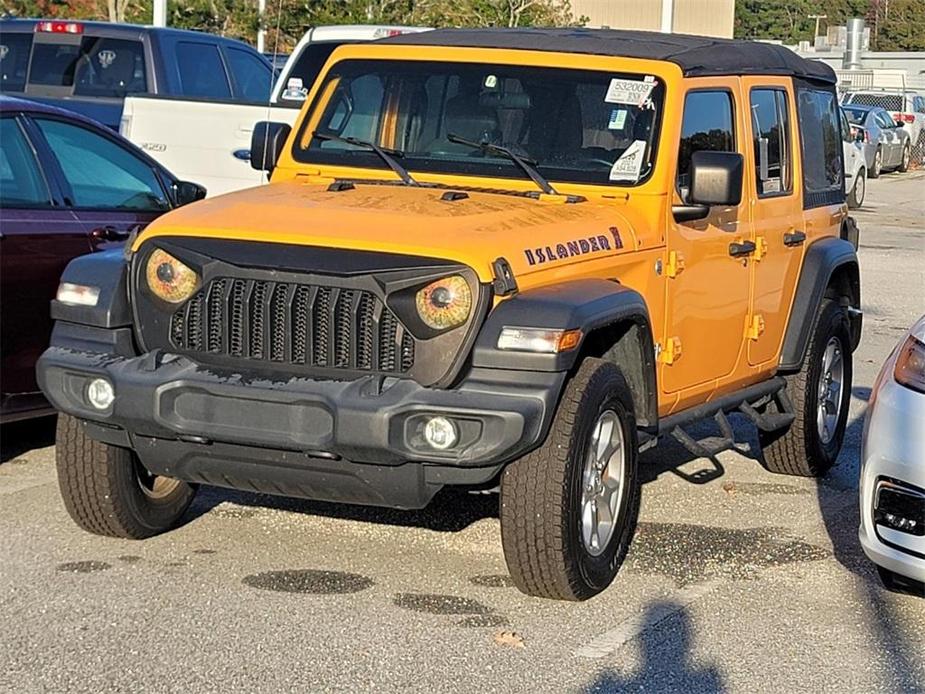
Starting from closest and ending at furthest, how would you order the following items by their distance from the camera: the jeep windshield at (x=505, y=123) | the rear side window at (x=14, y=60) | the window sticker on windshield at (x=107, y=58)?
the jeep windshield at (x=505, y=123) < the window sticker on windshield at (x=107, y=58) < the rear side window at (x=14, y=60)

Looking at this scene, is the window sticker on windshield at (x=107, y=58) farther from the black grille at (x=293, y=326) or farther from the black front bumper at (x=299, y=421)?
the black grille at (x=293, y=326)

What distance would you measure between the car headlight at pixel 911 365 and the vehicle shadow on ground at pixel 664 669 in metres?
1.10

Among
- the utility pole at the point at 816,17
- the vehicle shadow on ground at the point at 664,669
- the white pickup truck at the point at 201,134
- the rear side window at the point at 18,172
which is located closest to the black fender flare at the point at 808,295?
the vehicle shadow on ground at the point at 664,669

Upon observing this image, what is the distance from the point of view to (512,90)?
265 inches

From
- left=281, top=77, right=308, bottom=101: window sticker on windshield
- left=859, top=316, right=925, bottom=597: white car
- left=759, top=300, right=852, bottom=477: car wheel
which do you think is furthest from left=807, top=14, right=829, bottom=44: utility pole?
left=859, top=316, right=925, bottom=597: white car

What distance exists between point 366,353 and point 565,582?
1.04 m

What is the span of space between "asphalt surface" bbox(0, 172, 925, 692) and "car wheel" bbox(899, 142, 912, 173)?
3098 centimetres

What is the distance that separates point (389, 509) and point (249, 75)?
27.4 ft

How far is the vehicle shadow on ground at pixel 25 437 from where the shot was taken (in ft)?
26.1

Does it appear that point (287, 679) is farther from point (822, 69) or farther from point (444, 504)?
point (822, 69)

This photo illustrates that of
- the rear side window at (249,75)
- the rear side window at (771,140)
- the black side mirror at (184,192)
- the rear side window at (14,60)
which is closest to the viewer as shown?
the rear side window at (771,140)

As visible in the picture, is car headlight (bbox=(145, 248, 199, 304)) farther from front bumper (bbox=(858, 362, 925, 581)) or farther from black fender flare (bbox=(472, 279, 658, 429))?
front bumper (bbox=(858, 362, 925, 581))

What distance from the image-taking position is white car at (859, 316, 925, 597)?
216 inches

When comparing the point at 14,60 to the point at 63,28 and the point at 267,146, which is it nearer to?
the point at 63,28
